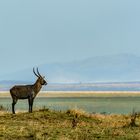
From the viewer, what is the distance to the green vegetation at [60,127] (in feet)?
69.6

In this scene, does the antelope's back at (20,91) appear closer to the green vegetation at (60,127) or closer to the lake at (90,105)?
the green vegetation at (60,127)

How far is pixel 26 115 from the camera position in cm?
2895

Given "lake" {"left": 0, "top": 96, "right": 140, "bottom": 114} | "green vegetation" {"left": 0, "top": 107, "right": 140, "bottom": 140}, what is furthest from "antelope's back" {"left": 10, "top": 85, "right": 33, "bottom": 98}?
"lake" {"left": 0, "top": 96, "right": 140, "bottom": 114}

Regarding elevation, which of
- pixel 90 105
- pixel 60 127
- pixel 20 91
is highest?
pixel 20 91

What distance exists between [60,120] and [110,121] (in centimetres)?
268

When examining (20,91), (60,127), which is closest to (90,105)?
(20,91)

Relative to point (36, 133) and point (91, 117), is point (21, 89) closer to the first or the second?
point (91, 117)

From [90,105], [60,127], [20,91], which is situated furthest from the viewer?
[90,105]

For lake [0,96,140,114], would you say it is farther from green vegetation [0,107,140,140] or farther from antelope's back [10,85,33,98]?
green vegetation [0,107,140,140]

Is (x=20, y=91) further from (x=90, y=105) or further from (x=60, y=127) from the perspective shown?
(x=90, y=105)

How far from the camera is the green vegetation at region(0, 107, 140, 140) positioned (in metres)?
21.2

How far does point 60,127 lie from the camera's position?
24594 millimetres

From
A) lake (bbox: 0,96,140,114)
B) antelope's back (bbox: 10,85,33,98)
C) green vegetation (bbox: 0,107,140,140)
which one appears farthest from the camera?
lake (bbox: 0,96,140,114)

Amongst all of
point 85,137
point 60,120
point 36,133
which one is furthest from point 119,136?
point 60,120
